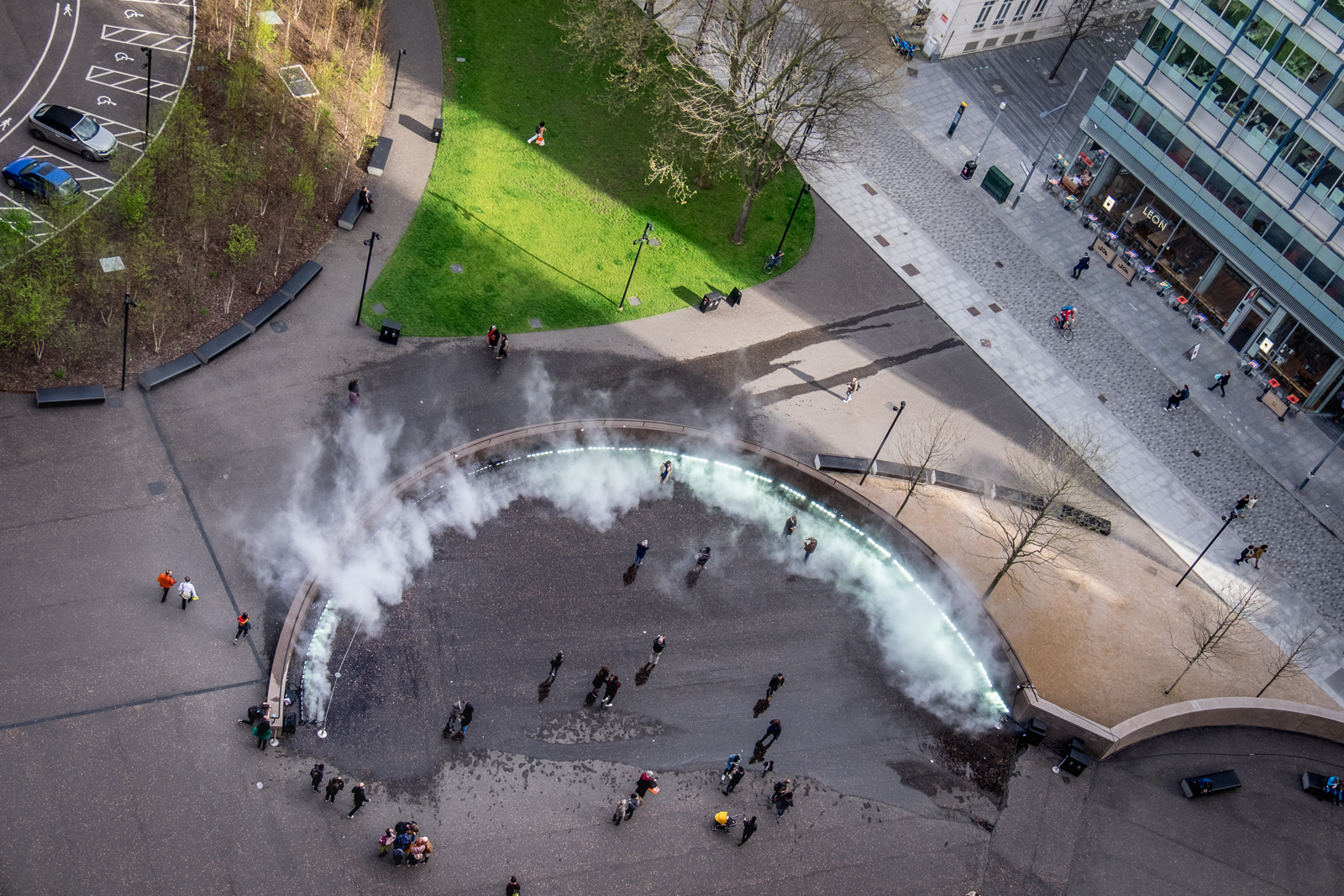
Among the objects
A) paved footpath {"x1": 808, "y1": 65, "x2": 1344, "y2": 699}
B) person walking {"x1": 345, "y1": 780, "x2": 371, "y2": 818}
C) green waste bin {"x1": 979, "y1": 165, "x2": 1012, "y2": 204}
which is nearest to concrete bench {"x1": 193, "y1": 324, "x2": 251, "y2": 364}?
person walking {"x1": 345, "y1": 780, "x2": 371, "y2": 818}

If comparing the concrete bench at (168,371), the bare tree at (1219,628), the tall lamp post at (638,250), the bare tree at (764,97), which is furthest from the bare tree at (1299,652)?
the concrete bench at (168,371)

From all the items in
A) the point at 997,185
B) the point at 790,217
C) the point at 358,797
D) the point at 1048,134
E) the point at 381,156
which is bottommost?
the point at 358,797

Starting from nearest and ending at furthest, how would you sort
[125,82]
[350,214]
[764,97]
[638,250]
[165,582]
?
[165,582], [764,97], [350,214], [125,82], [638,250]

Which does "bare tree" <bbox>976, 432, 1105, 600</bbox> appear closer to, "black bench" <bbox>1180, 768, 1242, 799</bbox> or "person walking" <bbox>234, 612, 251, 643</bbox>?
"black bench" <bbox>1180, 768, 1242, 799</bbox>

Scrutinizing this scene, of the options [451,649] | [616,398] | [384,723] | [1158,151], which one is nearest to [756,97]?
[616,398]

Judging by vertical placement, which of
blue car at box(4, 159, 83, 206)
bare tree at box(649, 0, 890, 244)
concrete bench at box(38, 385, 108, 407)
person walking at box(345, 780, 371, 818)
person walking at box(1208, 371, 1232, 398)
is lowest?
person walking at box(345, 780, 371, 818)

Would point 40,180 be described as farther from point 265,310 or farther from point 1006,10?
point 1006,10

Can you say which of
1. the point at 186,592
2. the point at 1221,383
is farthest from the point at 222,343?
the point at 1221,383
